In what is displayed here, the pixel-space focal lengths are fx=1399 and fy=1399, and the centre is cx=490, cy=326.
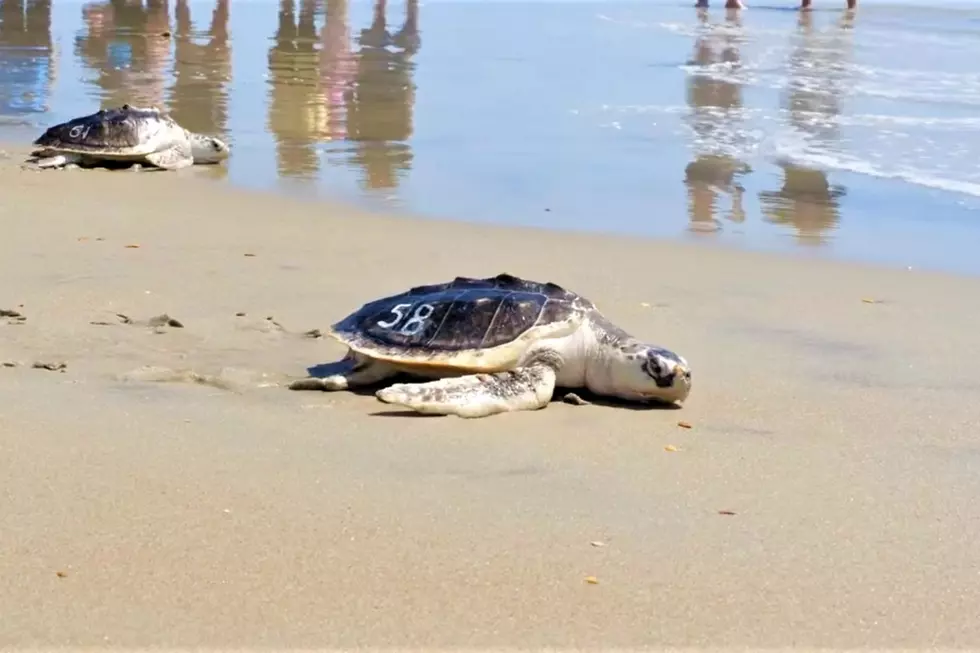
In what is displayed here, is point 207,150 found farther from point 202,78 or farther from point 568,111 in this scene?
point 202,78

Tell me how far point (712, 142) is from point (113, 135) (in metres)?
5.04

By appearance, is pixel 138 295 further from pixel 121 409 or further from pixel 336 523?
pixel 336 523

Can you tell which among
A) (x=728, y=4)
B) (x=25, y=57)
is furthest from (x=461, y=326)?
(x=728, y=4)

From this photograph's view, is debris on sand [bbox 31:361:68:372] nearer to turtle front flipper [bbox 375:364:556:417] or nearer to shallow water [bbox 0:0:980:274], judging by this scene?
turtle front flipper [bbox 375:364:556:417]

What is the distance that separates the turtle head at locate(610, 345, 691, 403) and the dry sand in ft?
0.29

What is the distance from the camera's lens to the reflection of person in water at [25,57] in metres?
14.2

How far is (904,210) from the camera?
941 cm

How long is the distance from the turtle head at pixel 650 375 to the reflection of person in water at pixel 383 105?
15.6 feet

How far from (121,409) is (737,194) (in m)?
6.11

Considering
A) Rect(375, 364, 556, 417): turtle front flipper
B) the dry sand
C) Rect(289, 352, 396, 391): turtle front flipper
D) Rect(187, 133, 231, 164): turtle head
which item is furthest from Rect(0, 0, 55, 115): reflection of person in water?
Rect(375, 364, 556, 417): turtle front flipper

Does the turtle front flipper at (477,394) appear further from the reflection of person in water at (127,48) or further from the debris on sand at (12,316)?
the reflection of person in water at (127,48)

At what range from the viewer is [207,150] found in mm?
10742

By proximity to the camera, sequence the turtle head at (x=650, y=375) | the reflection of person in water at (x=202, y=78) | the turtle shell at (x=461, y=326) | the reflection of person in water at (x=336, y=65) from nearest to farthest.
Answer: the turtle head at (x=650, y=375) < the turtle shell at (x=461, y=326) < the reflection of person in water at (x=336, y=65) < the reflection of person in water at (x=202, y=78)

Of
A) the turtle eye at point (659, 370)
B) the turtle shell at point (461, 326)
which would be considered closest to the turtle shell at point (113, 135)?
the turtle shell at point (461, 326)
